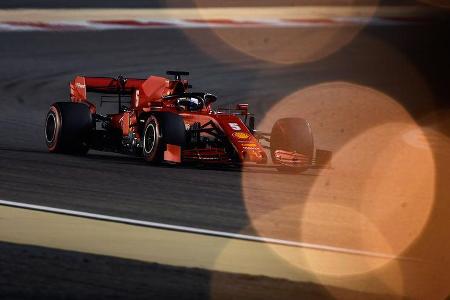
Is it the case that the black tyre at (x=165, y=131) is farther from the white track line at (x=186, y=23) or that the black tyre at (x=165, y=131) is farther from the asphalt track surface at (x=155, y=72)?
the white track line at (x=186, y=23)

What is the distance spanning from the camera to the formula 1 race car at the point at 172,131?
11742 mm

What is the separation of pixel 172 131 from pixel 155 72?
9.64 m

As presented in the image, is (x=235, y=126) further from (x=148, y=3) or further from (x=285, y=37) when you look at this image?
(x=148, y=3)

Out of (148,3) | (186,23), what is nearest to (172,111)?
Answer: (186,23)

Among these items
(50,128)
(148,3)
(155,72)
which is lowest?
(155,72)

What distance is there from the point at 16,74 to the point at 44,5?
335 inches

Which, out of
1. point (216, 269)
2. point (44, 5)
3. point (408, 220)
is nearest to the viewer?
point (216, 269)

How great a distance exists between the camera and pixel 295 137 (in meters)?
12.1

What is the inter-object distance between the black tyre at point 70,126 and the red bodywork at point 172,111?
0.42 meters

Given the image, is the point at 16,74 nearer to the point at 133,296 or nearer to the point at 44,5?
the point at 44,5

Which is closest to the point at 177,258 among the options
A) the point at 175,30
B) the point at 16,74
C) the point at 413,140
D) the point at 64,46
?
the point at 413,140

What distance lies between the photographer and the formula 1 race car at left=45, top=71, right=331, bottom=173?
11.7 m

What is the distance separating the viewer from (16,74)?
20.7 meters

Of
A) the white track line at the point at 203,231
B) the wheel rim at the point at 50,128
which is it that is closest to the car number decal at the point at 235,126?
the wheel rim at the point at 50,128
